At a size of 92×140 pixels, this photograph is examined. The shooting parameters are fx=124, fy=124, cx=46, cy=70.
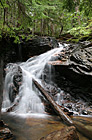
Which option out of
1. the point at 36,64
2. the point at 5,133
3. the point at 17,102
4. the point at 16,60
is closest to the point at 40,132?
the point at 5,133

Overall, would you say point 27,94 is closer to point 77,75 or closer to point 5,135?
point 77,75

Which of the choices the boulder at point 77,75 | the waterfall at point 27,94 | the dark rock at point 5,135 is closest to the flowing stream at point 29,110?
the waterfall at point 27,94

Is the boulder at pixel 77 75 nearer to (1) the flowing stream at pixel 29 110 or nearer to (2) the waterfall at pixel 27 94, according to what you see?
(1) the flowing stream at pixel 29 110

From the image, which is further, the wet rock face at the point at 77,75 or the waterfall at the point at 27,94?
the wet rock face at the point at 77,75

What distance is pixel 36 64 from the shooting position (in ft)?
34.7

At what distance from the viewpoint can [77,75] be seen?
24.9 feet

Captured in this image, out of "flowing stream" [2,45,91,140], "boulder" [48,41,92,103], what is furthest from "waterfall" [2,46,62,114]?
"boulder" [48,41,92,103]

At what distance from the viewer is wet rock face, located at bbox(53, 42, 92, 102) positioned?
7.36 metres

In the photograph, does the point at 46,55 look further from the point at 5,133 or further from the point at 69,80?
the point at 5,133

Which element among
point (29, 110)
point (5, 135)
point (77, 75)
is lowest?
point (29, 110)

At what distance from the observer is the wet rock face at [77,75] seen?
7.36 m

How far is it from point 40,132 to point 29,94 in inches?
146

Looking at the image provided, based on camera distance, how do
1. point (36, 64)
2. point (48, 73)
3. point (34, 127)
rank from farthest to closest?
point (36, 64)
point (48, 73)
point (34, 127)

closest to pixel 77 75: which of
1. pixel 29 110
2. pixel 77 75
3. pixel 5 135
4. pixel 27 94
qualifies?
pixel 77 75
